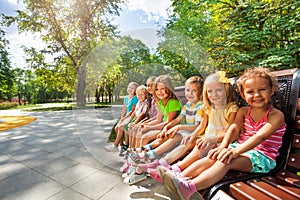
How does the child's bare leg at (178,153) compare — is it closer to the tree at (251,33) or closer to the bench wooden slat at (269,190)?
the bench wooden slat at (269,190)

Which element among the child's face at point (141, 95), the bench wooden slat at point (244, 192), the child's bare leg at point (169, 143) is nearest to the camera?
the bench wooden slat at point (244, 192)

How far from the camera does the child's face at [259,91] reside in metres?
1.22

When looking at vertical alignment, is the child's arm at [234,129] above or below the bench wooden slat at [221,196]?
above

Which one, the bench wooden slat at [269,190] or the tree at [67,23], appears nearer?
the bench wooden slat at [269,190]

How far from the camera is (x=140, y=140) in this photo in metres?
1.94

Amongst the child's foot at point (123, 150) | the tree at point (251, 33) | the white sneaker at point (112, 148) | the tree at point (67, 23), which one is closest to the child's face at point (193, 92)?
the child's foot at point (123, 150)

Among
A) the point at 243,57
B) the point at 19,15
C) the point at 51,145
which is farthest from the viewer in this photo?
the point at 19,15

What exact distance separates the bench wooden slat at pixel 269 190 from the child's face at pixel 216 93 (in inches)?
23.5

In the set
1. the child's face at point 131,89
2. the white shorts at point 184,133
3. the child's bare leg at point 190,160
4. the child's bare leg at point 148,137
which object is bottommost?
the child's bare leg at point 190,160

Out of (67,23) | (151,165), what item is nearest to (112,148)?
(151,165)

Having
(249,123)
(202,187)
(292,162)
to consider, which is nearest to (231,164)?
(202,187)

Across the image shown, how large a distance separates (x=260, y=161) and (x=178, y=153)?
62 centimetres

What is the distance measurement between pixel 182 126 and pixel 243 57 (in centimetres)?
416

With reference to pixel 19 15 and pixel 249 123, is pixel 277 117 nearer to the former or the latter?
pixel 249 123
